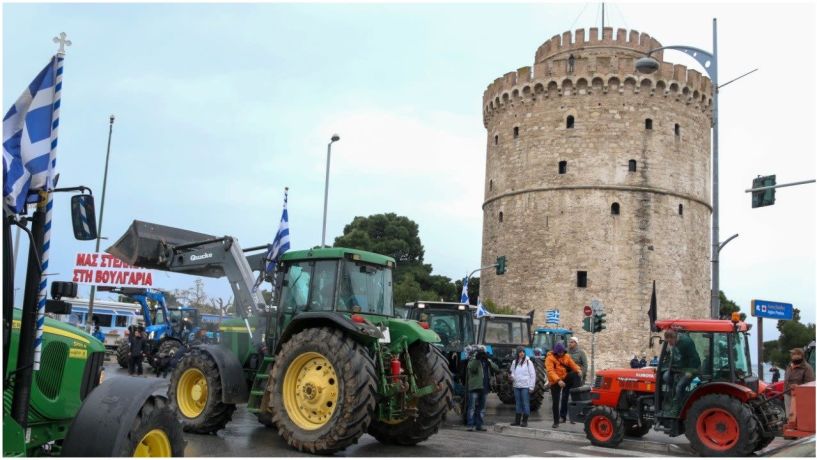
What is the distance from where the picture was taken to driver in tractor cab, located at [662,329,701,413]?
398 inches

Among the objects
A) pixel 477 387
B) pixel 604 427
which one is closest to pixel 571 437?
pixel 604 427

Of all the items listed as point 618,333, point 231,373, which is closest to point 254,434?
point 231,373

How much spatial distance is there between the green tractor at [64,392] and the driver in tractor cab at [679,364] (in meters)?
6.91

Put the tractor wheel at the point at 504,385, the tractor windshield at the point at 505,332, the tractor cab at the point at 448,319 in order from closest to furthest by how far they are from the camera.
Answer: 1. the tractor cab at the point at 448,319
2. the tractor wheel at the point at 504,385
3. the tractor windshield at the point at 505,332

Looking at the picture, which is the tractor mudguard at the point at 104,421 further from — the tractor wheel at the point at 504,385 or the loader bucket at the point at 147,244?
the tractor wheel at the point at 504,385

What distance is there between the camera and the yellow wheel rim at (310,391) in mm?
8148

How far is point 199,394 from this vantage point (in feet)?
31.3

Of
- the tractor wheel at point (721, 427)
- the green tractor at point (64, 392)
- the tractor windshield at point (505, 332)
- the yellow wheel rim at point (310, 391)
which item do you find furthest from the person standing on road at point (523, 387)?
the green tractor at point (64, 392)

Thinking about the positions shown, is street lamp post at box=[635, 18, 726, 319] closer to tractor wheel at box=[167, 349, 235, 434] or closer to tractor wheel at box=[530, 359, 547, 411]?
tractor wheel at box=[530, 359, 547, 411]

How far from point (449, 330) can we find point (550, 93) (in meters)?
25.3

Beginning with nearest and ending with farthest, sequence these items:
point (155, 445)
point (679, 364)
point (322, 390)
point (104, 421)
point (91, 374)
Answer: point (104, 421) < point (155, 445) < point (91, 374) < point (322, 390) < point (679, 364)

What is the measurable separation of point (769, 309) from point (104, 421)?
1506 centimetres

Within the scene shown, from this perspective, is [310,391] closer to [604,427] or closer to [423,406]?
[423,406]

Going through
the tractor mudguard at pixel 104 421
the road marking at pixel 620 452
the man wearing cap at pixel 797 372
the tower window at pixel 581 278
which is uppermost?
the tower window at pixel 581 278
